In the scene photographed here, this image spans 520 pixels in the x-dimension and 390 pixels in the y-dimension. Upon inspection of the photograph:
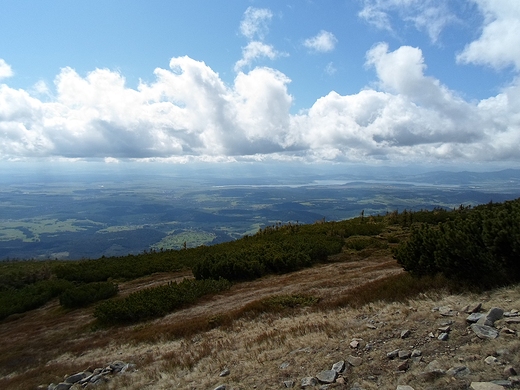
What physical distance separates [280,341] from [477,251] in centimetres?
706

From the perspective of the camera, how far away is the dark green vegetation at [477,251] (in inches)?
391

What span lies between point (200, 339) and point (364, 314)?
6.31 m

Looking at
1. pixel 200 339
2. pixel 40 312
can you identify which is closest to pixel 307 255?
pixel 200 339

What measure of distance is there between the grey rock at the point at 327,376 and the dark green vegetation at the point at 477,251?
6397 mm

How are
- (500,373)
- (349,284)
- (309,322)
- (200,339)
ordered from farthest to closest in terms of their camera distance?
(349,284)
(200,339)
(309,322)
(500,373)

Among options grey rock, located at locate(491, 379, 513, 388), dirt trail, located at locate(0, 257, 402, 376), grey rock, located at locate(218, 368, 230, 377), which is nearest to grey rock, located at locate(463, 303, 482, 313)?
grey rock, located at locate(491, 379, 513, 388)

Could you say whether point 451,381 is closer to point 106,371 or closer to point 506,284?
point 506,284

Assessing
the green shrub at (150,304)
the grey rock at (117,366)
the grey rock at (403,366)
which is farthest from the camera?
the green shrub at (150,304)

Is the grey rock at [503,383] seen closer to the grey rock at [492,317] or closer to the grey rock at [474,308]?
the grey rock at [492,317]

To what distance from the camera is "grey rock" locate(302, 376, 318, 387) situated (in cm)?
701

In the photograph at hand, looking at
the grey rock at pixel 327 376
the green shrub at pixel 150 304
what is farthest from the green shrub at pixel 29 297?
the grey rock at pixel 327 376

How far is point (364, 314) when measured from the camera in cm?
1087

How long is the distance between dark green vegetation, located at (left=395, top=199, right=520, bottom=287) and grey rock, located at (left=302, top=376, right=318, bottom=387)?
6783 millimetres

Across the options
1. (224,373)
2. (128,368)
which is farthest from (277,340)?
(128,368)
